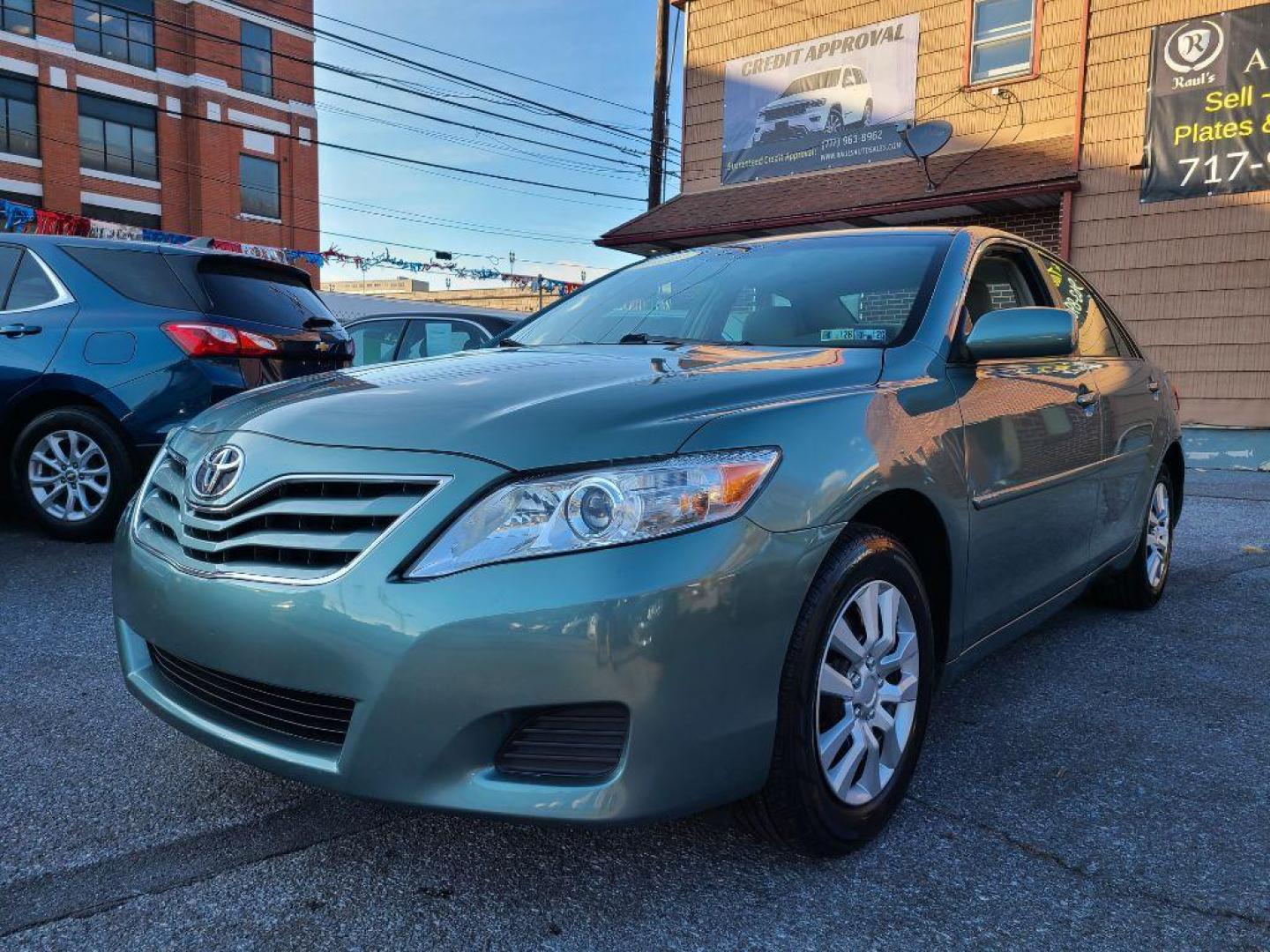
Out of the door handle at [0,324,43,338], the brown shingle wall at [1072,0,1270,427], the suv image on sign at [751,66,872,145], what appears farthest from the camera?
the suv image on sign at [751,66,872,145]

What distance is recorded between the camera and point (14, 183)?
91.7 feet

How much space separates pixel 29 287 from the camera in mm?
5180

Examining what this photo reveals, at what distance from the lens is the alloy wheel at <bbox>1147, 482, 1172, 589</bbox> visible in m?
4.22

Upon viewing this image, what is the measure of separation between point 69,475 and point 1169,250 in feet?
33.0

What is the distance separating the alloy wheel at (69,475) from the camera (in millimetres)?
5156

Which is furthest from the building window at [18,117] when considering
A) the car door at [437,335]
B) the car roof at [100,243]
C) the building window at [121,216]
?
the car roof at [100,243]

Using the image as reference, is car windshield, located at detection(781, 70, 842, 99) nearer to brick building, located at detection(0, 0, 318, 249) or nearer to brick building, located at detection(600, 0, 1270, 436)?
brick building, located at detection(600, 0, 1270, 436)

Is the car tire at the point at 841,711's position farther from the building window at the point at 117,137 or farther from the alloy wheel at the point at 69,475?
the building window at the point at 117,137

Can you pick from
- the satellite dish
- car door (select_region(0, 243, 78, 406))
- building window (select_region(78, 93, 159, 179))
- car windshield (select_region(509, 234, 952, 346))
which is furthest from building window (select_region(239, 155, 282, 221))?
car windshield (select_region(509, 234, 952, 346))

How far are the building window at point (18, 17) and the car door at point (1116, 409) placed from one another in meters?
33.3

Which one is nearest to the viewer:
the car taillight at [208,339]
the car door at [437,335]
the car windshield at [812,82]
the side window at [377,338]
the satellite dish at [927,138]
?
the car taillight at [208,339]

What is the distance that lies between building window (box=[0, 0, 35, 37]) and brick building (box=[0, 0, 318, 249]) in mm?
36

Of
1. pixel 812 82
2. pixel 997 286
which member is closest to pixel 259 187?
pixel 812 82

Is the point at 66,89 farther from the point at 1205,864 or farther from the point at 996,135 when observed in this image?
the point at 1205,864
